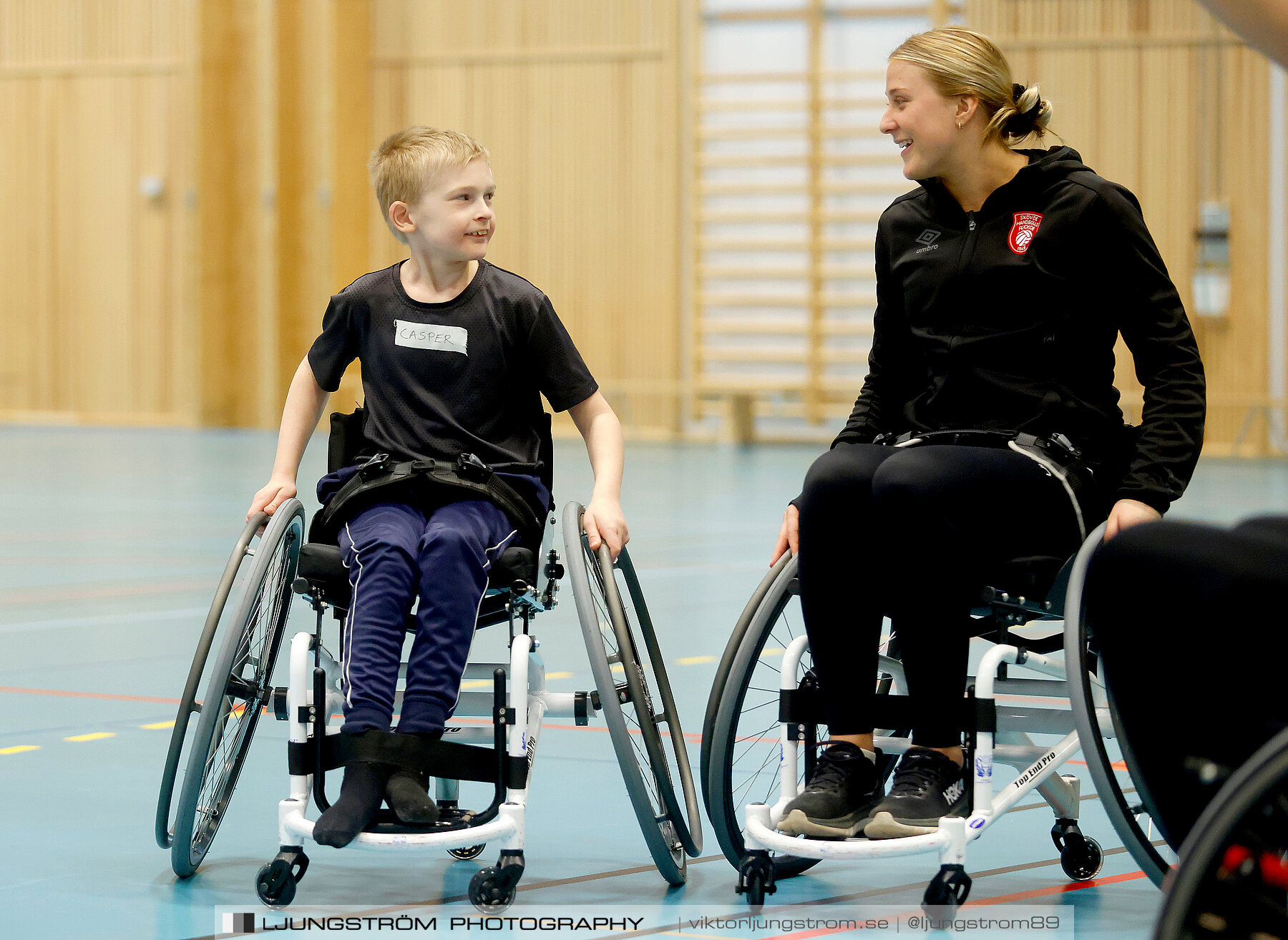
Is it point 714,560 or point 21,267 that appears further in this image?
point 21,267

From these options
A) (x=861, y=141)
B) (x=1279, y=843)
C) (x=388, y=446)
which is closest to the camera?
(x=1279, y=843)

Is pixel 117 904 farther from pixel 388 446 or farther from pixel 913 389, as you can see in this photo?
pixel 913 389

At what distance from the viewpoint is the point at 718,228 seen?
12711 mm

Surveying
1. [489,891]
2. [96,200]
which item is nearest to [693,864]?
[489,891]

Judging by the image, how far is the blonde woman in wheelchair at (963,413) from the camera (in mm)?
2000

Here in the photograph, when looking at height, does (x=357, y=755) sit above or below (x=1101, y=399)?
below

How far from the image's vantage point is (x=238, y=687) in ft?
7.00

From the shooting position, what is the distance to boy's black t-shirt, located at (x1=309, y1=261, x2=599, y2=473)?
7.56ft

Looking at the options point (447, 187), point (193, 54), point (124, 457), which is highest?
point (193, 54)

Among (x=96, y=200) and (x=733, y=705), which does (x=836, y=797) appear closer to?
(x=733, y=705)

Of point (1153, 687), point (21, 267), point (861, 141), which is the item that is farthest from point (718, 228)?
point (1153, 687)

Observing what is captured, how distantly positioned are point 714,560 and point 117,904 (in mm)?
3850

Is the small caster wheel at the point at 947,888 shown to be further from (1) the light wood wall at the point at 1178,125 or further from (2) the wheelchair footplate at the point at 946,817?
(1) the light wood wall at the point at 1178,125

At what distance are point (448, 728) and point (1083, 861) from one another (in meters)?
0.78
